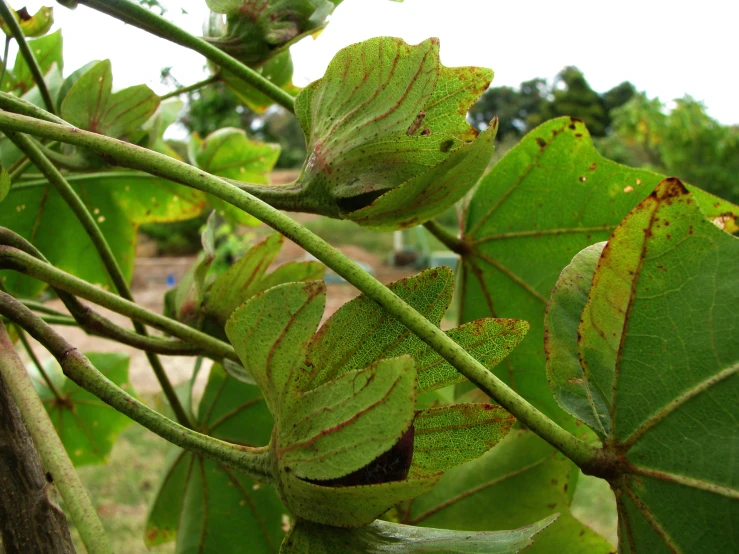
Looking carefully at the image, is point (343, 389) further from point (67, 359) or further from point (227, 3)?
point (227, 3)

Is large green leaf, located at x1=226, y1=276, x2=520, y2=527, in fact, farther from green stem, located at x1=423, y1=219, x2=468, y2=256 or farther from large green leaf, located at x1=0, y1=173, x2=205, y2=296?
large green leaf, located at x1=0, y1=173, x2=205, y2=296

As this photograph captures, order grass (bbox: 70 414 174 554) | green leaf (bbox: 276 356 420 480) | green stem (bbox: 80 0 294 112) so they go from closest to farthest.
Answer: green leaf (bbox: 276 356 420 480) → green stem (bbox: 80 0 294 112) → grass (bbox: 70 414 174 554)

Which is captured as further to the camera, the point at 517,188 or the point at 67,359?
the point at 517,188

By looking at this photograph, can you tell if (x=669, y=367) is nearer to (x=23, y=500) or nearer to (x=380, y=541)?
(x=380, y=541)

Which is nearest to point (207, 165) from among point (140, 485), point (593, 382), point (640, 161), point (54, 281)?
point (54, 281)

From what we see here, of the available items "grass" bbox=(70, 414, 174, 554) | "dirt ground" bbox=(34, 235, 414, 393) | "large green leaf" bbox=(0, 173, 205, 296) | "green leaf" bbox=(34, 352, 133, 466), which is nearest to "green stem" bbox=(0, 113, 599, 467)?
"large green leaf" bbox=(0, 173, 205, 296)

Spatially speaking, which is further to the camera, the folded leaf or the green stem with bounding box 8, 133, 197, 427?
the green stem with bounding box 8, 133, 197, 427

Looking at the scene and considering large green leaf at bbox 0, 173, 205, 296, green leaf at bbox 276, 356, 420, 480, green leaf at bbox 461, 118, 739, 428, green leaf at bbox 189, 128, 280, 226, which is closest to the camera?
green leaf at bbox 276, 356, 420, 480
